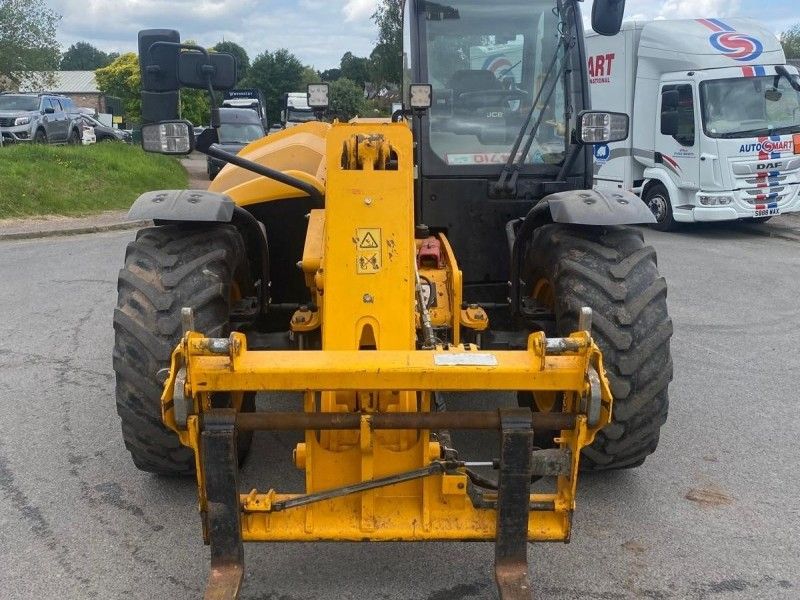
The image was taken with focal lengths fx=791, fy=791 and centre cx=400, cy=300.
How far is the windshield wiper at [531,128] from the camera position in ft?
14.8

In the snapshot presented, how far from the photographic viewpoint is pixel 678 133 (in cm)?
1266

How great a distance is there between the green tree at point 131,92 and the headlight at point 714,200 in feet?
63.4

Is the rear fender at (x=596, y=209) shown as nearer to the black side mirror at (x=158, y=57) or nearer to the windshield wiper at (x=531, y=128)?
the windshield wiper at (x=531, y=128)

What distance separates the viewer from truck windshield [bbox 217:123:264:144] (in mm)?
22656

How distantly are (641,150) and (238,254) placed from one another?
11.2 m

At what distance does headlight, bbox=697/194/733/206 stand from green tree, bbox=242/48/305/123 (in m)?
45.4

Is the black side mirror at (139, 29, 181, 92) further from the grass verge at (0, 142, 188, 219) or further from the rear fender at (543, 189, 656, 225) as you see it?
the grass verge at (0, 142, 188, 219)

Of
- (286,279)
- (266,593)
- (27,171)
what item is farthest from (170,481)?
(27,171)

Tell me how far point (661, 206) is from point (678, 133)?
1308 mm

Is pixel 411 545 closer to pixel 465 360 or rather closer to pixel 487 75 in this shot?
pixel 465 360

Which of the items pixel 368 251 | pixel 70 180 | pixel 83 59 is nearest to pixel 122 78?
pixel 70 180

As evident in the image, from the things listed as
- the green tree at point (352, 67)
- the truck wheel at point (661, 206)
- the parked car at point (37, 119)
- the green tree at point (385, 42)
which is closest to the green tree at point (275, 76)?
the green tree at point (352, 67)

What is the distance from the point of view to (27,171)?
1509 centimetres

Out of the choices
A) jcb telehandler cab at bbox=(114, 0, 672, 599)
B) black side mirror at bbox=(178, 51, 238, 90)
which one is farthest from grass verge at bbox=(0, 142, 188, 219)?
black side mirror at bbox=(178, 51, 238, 90)
